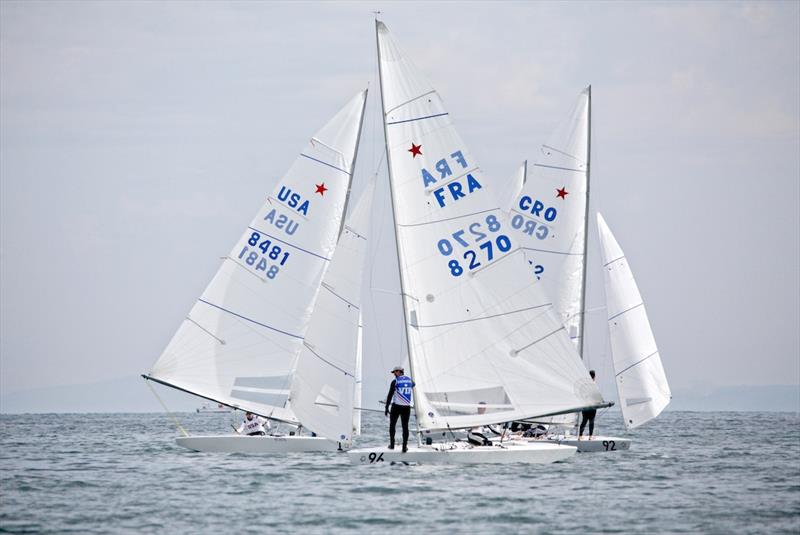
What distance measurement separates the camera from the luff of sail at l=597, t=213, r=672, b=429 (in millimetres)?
35969

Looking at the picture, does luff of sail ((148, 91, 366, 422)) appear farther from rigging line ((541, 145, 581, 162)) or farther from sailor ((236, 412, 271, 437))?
rigging line ((541, 145, 581, 162))

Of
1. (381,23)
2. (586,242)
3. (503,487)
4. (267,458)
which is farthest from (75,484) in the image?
(586,242)

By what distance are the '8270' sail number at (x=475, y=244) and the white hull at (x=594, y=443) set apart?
25.7 ft

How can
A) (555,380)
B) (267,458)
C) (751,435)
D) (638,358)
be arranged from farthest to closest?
(751,435) → (638,358) → (267,458) → (555,380)

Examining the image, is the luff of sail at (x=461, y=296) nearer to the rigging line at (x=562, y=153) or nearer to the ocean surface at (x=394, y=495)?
the ocean surface at (x=394, y=495)

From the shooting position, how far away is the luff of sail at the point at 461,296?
86.7 feet

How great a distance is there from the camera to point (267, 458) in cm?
3034

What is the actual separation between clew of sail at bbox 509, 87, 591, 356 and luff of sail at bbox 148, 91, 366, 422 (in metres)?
6.15

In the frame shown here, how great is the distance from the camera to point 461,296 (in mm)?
26531

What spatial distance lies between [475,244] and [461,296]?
1.11 metres

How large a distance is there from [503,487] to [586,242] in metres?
14.0

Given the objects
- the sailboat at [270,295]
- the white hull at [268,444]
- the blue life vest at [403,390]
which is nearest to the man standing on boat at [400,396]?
the blue life vest at [403,390]

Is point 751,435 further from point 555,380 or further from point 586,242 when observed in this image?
point 555,380

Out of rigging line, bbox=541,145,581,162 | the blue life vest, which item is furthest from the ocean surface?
rigging line, bbox=541,145,581,162
